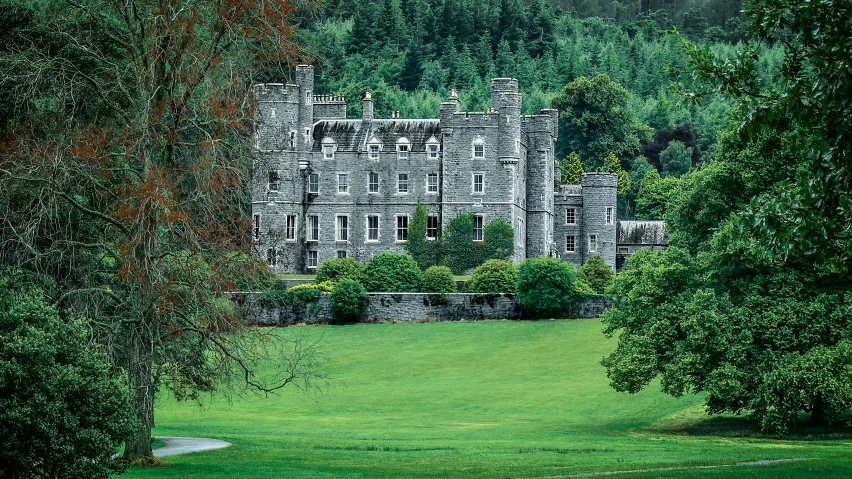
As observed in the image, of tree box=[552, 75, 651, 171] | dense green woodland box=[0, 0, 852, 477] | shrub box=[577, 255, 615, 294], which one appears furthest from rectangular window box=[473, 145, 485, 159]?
tree box=[552, 75, 651, 171]

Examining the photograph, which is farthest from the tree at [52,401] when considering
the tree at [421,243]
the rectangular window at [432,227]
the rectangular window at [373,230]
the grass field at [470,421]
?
the rectangular window at [373,230]

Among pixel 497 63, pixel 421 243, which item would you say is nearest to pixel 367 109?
pixel 421 243

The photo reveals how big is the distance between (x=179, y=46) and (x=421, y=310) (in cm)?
3992

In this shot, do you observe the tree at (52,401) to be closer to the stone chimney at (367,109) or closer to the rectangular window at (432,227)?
the rectangular window at (432,227)

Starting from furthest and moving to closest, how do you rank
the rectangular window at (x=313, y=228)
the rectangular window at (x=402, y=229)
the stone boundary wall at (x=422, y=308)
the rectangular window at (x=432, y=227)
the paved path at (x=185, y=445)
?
the rectangular window at (x=313, y=228), the rectangular window at (x=402, y=229), the rectangular window at (x=432, y=227), the stone boundary wall at (x=422, y=308), the paved path at (x=185, y=445)

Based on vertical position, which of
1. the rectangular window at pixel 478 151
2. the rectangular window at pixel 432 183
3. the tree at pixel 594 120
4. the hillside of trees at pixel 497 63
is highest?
the hillside of trees at pixel 497 63

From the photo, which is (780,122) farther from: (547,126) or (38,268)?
(547,126)

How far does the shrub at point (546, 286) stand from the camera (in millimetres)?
61531

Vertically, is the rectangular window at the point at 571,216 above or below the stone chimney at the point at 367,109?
below

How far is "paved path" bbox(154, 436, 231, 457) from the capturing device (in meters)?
29.4

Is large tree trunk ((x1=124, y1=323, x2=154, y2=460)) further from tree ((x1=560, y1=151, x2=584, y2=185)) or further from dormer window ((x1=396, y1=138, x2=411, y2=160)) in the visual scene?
tree ((x1=560, y1=151, x2=584, y2=185))

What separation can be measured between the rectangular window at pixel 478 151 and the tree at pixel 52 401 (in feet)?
183

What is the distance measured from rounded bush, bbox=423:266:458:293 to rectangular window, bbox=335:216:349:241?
1353cm

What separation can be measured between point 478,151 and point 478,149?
118 millimetres
